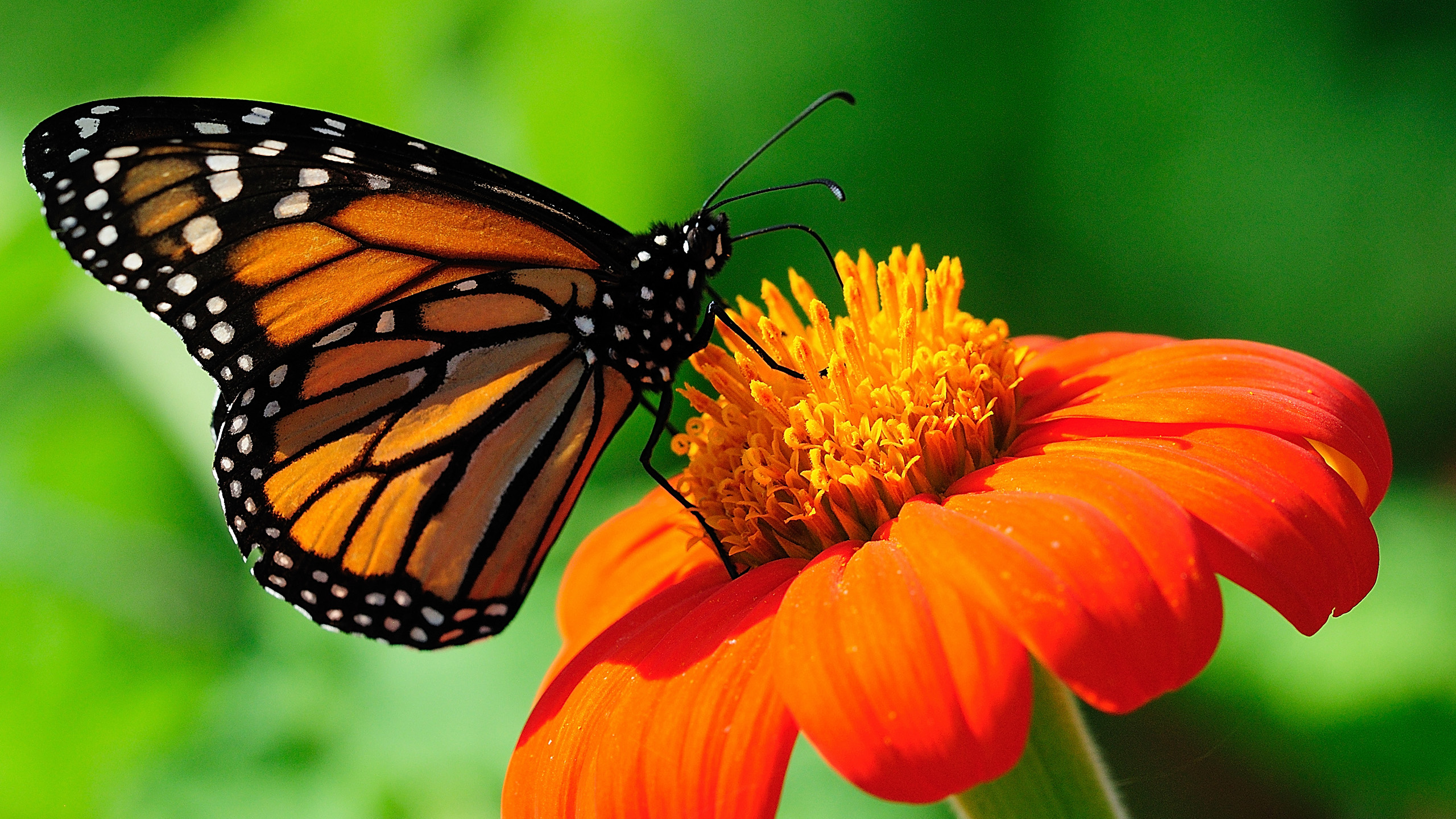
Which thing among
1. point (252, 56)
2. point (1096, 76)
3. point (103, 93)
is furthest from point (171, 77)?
point (1096, 76)

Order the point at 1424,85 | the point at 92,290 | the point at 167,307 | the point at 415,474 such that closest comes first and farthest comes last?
the point at 167,307 < the point at 415,474 < the point at 1424,85 < the point at 92,290

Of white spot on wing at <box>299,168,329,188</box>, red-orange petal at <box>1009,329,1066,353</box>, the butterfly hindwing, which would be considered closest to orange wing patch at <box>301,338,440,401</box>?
the butterfly hindwing

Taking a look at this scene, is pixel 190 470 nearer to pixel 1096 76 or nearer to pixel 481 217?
pixel 481 217

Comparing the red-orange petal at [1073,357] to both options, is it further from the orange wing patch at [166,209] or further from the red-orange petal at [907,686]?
the orange wing patch at [166,209]

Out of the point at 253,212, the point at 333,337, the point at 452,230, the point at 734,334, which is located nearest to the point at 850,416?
the point at 734,334

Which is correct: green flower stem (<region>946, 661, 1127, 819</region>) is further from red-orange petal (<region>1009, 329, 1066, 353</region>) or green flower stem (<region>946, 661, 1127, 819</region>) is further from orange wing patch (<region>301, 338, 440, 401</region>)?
orange wing patch (<region>301, 338, 440, 401</region>)

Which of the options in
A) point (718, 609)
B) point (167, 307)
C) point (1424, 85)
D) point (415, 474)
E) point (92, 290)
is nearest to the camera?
point (718, 609)

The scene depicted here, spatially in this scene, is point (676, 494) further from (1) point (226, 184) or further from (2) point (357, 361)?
(1) point (226, 184)
